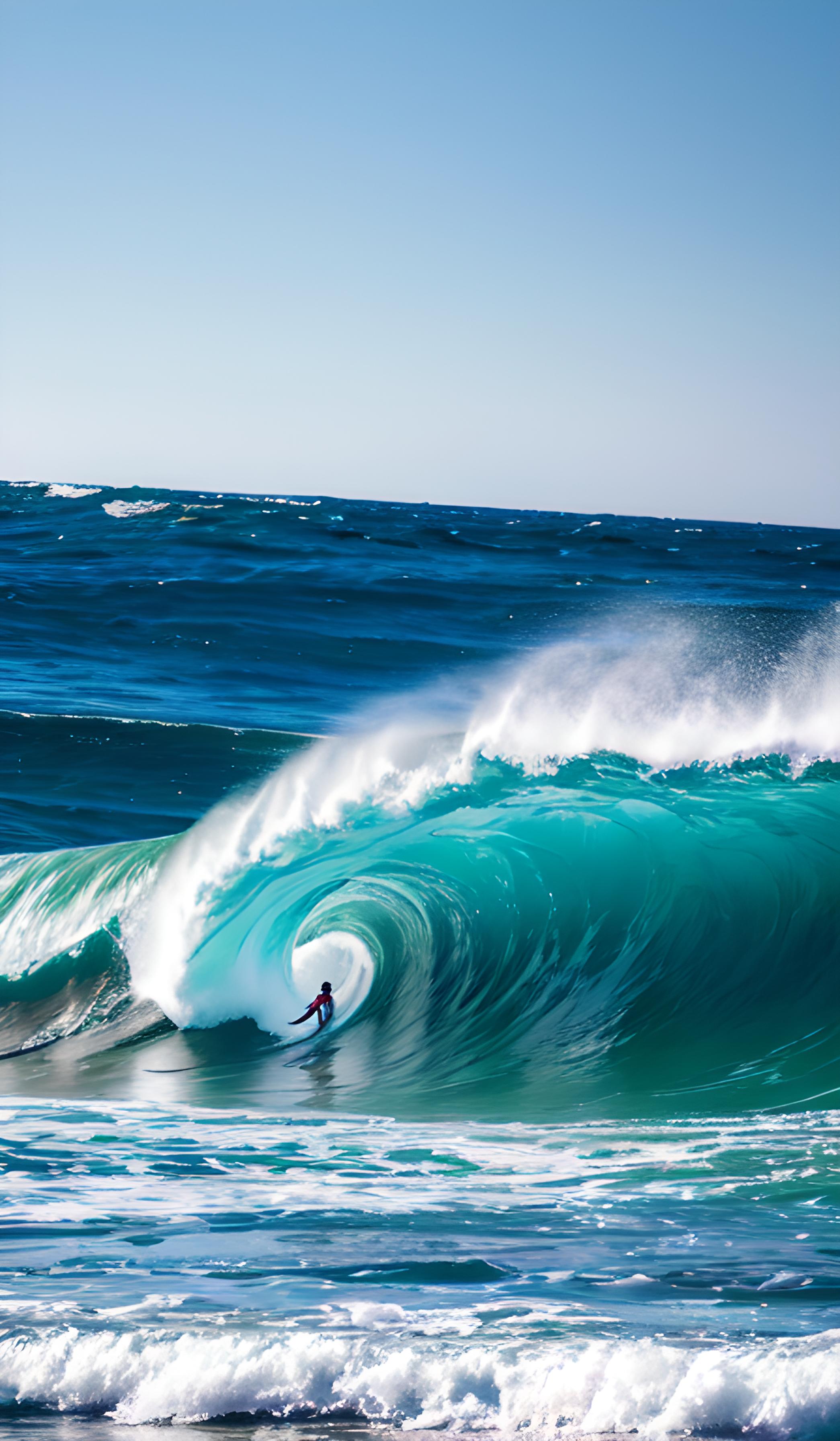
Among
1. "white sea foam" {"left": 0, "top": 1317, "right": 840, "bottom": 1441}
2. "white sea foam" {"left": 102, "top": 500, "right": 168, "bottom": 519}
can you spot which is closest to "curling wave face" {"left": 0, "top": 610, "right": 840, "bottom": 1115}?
"white sea foam" {"left": 0, "top": 1317, "right": 840, "bottom": 1441}

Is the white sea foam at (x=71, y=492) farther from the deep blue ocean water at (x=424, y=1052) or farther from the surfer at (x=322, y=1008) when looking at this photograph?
the surfer at (x=322, y=1008)

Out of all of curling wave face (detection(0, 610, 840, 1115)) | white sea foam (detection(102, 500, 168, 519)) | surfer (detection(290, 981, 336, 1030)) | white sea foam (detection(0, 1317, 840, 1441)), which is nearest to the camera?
white sea foam (detection(0, 1317, 840, 1441))

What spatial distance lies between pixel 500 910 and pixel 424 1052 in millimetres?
1778

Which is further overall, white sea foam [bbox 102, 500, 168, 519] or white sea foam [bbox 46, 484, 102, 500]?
white sea foam [bbox 46, 484, 102, 500]

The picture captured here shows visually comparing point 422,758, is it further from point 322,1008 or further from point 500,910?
point 322,1008

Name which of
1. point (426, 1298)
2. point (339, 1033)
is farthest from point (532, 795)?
point (426, 1298)

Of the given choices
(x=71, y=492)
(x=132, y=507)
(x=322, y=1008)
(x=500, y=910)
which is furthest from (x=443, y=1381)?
(x=71, y=492)

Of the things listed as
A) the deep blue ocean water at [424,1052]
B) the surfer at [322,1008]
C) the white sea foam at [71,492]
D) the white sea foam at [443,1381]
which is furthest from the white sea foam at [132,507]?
the white sea foam at [443,1381]

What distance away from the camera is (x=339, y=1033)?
7863 mm

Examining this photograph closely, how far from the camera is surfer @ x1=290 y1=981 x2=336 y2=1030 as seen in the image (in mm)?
7723

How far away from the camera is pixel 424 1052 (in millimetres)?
7449

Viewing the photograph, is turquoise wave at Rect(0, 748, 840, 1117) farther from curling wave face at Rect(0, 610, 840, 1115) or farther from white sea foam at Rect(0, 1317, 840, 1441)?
white sea foam at Rect(0, 1317, 840, 1441)

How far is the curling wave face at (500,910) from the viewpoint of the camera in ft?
23.7

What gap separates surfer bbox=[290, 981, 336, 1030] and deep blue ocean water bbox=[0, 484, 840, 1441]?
4.2 inches
